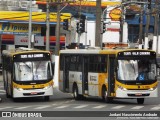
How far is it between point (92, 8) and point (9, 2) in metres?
16.9

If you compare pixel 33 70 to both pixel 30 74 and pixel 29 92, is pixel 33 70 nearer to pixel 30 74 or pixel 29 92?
pixel 30 74

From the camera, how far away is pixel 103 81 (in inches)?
1239

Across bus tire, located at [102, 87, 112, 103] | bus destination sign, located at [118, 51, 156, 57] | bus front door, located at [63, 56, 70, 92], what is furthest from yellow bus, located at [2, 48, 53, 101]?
bus destination sign, located at [118, 51, 156, 57]

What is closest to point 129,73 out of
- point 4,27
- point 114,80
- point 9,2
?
point 114,80

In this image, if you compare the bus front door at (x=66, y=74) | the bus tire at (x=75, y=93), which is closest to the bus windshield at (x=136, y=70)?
the bus tire at (x=75, y=93)

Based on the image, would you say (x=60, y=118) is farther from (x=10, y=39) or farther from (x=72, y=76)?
(x=10, y=39)

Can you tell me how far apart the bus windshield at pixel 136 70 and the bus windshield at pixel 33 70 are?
471 centimetres

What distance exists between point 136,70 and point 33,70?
6034 mm

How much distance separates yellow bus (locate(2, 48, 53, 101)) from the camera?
109 ft

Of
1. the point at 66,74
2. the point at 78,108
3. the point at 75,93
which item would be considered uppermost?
the point at 66,74

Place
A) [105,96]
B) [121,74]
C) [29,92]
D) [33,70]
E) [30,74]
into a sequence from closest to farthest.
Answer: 1. [121,74]
2. [105,96]
3. [29,92]
4. [30,74]
5. [33,70]

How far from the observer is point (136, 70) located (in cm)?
3052

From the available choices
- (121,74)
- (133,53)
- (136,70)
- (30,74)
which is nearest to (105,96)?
(121,74)

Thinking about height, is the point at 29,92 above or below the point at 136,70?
below
